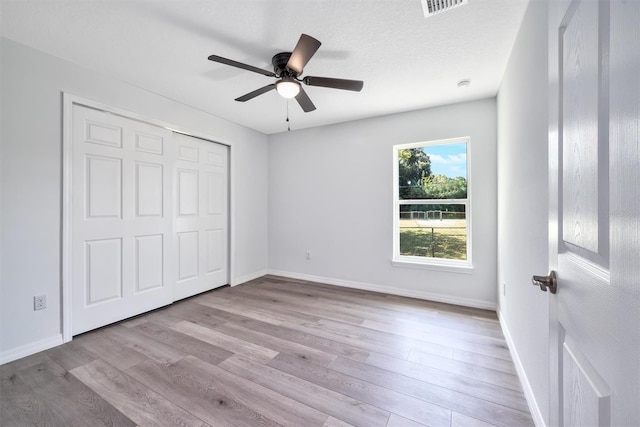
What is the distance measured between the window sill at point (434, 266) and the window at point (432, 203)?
0.5 inches

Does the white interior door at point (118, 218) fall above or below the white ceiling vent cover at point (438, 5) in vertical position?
below

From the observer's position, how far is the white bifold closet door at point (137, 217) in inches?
93.3

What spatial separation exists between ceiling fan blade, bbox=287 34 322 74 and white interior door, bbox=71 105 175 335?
2.00 metres

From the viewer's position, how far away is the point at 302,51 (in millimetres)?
1722

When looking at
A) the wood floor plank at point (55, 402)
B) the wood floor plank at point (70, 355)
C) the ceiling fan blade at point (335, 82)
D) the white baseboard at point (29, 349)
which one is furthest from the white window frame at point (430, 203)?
the white baseboard at point (29, 349)

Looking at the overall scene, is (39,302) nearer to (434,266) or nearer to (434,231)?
(434,266)

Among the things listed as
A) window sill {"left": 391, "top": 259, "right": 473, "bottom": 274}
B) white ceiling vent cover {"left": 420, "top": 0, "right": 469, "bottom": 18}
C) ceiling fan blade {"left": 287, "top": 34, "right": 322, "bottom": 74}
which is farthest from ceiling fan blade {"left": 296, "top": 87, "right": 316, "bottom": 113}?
window sill {"left": 391, "top": 259, "right": 473, "bottom": 274}

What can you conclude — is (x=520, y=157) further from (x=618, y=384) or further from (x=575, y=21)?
(x=618, y=384)

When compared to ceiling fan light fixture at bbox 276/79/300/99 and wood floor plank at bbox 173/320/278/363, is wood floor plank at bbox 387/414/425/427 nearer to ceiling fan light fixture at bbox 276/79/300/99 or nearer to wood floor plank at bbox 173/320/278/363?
wood floor plank at bbox 173/320/278/363

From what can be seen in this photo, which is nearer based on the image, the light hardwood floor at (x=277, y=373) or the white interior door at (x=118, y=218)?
the light hardwood floor at (x=277, y=373)

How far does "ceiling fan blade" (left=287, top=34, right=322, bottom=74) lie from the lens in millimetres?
1609

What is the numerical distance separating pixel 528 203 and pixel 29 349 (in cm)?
385

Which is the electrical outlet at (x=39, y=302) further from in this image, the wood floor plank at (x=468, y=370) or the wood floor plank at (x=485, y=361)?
the wood floor plank at (x=485, y=361)

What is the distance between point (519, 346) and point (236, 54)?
3.14 m
